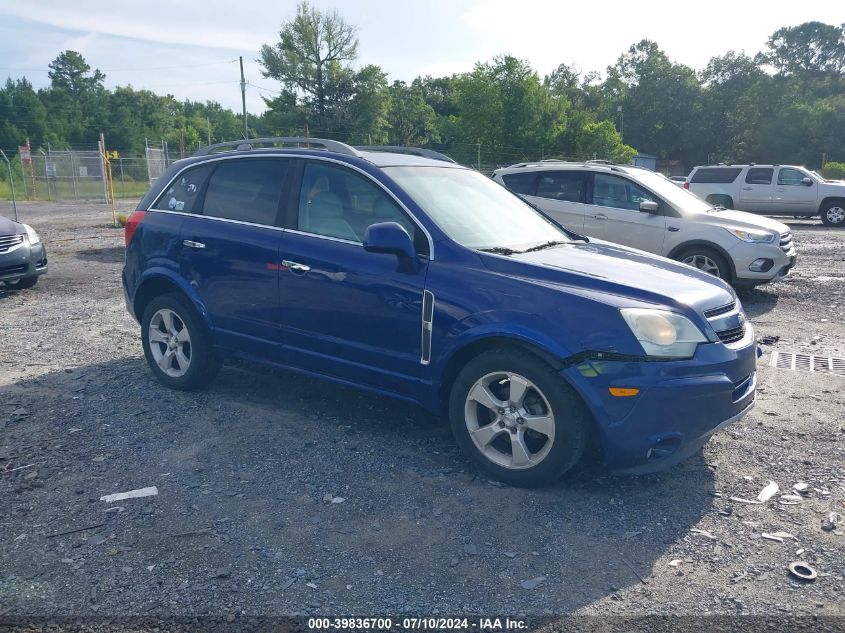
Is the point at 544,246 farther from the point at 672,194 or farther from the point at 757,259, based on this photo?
the point at 672,194

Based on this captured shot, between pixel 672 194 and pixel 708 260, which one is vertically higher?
pixel 672 194

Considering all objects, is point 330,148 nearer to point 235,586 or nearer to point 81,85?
point 235,586

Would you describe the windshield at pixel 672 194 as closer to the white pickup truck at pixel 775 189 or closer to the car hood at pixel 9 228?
the car hood at pixel 9 228

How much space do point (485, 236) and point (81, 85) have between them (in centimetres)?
9671

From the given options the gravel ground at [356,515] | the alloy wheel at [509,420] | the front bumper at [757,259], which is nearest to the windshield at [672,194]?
the front bumper at [757,259]

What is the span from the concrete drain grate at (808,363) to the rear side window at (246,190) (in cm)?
464

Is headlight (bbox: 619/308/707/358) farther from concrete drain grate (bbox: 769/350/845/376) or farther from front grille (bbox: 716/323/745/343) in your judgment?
concrete drain grate (bbox: 769/350/845/376)

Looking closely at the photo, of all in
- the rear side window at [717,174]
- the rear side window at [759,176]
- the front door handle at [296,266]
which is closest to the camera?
the front door handle at [296,266]

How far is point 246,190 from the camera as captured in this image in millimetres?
5285

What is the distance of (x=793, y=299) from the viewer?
9742 millimetres

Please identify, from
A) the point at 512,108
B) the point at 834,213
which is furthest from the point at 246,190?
the point at 512,108

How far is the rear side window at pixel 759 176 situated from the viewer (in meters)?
22.2

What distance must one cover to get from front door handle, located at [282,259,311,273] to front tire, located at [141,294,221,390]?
1.03 metres

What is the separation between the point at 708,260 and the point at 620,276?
6.10m
